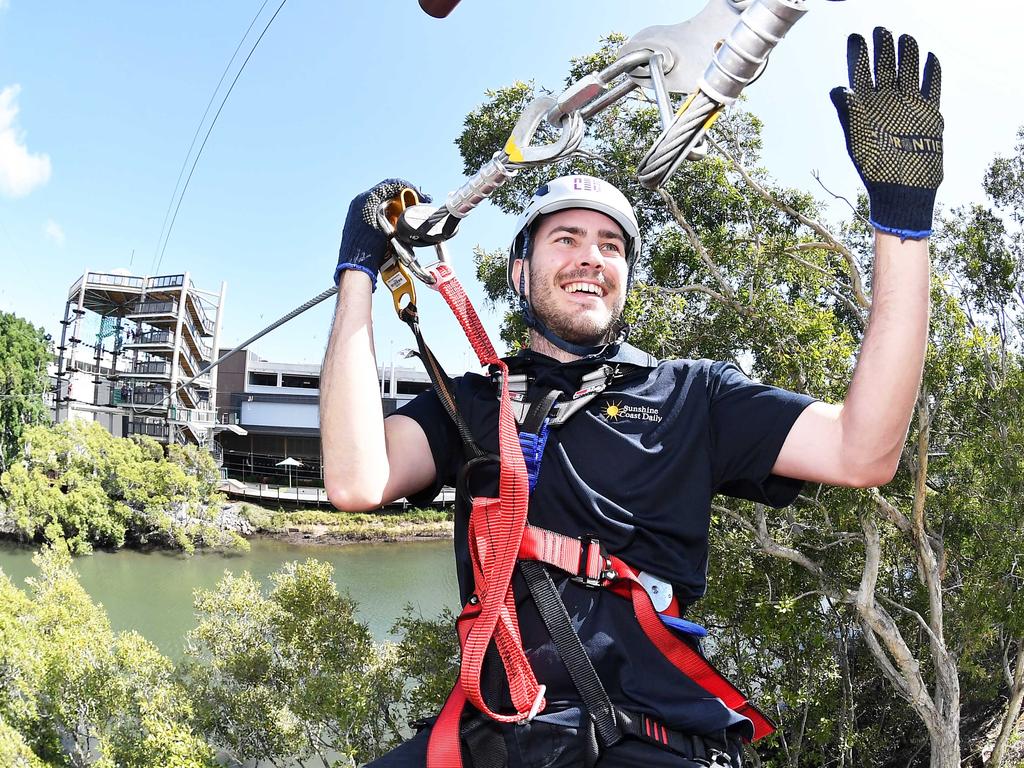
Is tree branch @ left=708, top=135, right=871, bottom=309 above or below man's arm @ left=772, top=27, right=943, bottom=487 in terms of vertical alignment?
above

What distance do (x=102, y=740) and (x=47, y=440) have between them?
21.1 m

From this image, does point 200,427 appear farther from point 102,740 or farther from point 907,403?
point 907,403

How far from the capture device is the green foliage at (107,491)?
88.2 ft

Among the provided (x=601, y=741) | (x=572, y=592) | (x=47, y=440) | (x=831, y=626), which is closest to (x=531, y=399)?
(x=572, y=592)

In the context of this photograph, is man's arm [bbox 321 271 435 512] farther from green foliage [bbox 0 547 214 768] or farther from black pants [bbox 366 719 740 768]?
green foliage [bbox 0 547 214 768]

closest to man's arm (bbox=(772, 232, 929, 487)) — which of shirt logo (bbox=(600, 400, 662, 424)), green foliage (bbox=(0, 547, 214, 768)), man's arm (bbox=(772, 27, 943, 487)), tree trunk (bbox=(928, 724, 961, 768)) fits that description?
man's arm (bbox=(772, 27, 943, 487))

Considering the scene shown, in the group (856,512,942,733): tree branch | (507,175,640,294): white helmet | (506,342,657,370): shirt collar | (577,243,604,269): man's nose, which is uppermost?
(507,175,640,294): white helmet

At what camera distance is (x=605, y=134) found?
30.9ft

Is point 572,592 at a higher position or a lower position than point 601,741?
higher

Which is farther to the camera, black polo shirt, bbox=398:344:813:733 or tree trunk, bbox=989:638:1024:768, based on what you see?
tree trunk, bbox=989:638:1024:768

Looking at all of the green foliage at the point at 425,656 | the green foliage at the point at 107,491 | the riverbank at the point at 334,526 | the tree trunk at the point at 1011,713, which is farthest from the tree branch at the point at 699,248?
the riverbank at the point at 334,526

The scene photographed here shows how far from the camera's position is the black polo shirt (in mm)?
1564

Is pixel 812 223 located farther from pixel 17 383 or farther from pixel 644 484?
pixel 17 383

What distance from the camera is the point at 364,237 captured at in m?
1.85
